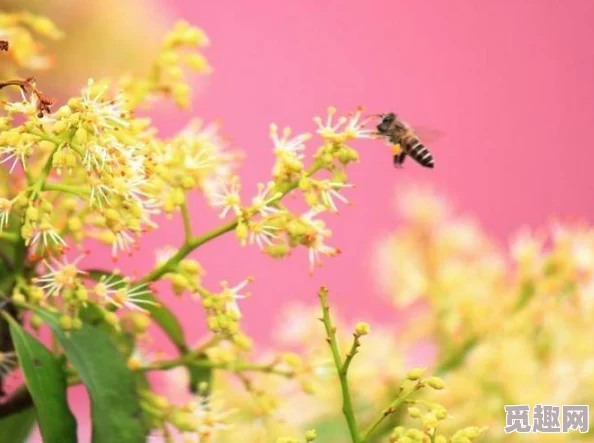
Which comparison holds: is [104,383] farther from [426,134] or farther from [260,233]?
[426,134]

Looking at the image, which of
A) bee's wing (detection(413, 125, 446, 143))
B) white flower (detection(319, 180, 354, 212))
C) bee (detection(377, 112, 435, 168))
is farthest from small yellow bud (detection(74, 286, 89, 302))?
bee's wing (detection(413, 125, 446, 143))

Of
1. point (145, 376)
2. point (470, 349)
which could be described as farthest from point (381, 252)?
point (145, 376)

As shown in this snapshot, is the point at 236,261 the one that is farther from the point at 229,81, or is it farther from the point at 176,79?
the point at 176,79

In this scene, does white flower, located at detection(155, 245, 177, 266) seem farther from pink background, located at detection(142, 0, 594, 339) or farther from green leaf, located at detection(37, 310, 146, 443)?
pink background, located at detection(142, 0, 594, 339)

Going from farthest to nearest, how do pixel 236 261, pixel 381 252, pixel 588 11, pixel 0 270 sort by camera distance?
pixel 588 11, pixel 236 261, pixel 381 252, pixel 0 270

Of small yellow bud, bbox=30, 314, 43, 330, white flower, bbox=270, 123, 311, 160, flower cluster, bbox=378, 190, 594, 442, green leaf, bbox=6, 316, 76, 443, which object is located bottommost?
green leaf, bbox=6, 316, 76, 443

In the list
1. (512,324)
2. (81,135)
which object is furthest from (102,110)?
(512,324)
